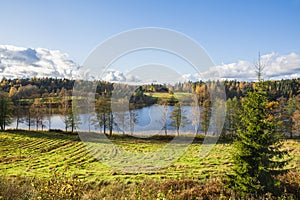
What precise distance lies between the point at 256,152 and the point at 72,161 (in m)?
19.3

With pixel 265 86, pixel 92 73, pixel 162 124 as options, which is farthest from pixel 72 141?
pixel 265 86

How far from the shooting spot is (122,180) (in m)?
14.2

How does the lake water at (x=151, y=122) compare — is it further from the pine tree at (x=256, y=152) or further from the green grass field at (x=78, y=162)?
the pine tree at (x=256, y=152)

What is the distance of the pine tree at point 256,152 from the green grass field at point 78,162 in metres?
1.03

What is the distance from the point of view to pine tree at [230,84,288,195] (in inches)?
372

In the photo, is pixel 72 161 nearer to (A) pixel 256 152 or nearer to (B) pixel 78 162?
(B) pixel 78 162

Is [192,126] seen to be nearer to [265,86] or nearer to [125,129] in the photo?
[125,129]

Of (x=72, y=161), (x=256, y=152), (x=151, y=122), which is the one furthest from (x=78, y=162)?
(x=256, y=152)

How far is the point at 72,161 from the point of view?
24.0m

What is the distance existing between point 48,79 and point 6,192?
440 ft

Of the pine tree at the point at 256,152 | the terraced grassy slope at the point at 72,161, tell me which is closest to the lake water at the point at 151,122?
the terraced grassy slope at the point at 72,161

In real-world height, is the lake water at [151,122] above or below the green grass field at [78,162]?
above

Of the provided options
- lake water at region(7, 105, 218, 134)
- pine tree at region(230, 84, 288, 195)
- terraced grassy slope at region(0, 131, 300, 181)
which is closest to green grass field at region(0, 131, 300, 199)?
terraced grassy slope at region(0, 131, 300, 181)

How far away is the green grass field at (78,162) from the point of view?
50.3 feet
